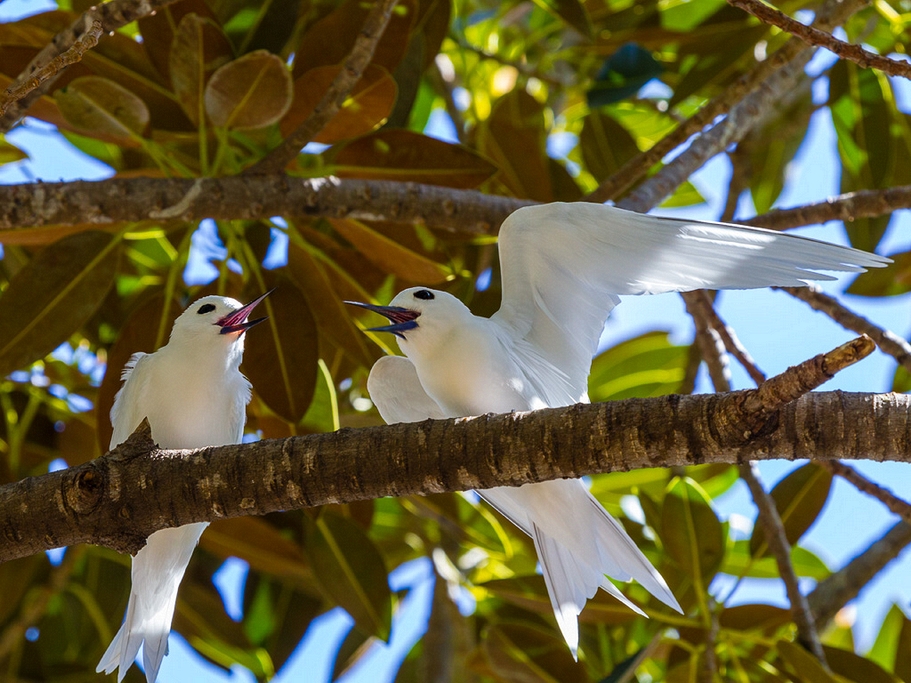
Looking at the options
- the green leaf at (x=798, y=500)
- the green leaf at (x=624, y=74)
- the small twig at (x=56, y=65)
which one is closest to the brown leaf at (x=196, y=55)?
the small twig at (x=56, y=65)

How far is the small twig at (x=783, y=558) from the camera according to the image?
3.35 meters

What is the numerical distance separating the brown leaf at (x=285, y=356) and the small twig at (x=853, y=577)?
2.34 metres

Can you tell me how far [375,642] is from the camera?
4828 millimetres

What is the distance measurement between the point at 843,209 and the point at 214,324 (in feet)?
7.35

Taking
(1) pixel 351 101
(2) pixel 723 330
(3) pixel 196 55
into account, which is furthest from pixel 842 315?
(3) pixel 196 55

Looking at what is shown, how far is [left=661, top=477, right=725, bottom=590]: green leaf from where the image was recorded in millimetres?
3430

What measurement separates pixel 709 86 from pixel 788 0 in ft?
2.30

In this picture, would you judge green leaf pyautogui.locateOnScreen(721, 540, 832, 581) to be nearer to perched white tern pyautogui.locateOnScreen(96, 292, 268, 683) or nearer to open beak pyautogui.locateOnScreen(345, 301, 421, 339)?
open beak pyautogui.locateOnScreen(345, 301, 421, 339)

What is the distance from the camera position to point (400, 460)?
203cm

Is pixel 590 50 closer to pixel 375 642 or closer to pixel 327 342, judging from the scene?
pixel 327 342

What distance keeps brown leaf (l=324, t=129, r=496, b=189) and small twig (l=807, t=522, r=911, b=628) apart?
89.1 inches

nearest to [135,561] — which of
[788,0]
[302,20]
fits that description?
[302,20]

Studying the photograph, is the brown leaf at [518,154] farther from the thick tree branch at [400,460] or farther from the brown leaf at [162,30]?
the thick tree branch at [400,460]

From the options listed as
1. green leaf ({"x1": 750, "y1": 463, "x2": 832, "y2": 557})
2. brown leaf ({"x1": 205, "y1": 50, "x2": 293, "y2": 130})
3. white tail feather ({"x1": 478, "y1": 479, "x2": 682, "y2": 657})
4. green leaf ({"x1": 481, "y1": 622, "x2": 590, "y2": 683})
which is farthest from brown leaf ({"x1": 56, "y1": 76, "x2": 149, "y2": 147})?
green leaf ({"x1": 750, "y1": 463, "x2": 832, "y2": 557})
